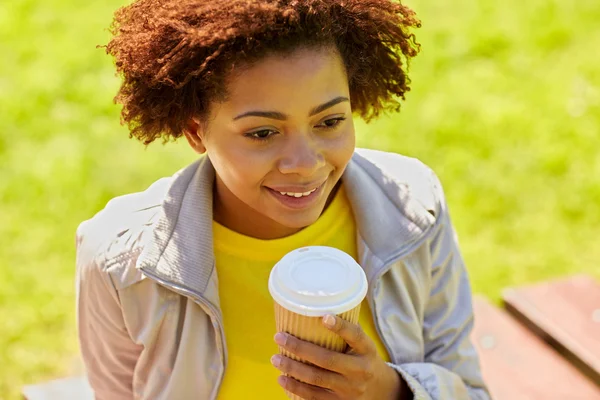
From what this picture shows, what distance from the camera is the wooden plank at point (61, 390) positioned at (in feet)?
9.19

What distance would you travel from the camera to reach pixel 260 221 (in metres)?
2.09

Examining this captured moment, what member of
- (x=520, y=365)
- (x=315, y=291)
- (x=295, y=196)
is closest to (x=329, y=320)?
(x=315, y=291)

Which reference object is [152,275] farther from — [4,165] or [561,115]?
[561,115]

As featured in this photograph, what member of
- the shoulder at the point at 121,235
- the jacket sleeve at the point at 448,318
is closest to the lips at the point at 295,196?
the shoulder at the point at 121,235

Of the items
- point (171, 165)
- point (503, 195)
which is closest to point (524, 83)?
point (503, 195)

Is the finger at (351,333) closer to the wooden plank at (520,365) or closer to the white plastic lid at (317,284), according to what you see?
the white plastic lid at (317,284)

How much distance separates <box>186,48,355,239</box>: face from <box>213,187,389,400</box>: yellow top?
0.58 ft

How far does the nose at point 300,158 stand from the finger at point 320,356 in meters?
Answer: 0.37

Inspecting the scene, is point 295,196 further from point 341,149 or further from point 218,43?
point 218,43

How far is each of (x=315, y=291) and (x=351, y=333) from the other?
0.45 feet

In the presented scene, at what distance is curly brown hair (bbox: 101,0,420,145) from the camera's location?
175 centimetres

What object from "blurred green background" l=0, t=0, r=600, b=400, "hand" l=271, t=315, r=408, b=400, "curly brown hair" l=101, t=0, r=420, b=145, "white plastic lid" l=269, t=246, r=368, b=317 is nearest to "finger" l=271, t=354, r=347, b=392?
"hand" l=271, t=315, r=408, b=400

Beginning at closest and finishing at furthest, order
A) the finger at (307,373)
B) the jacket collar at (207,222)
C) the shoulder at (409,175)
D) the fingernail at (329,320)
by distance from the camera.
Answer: the fingernail at (329,320)
the finger at (307,373)
the jacket collar at (207,222)
the shoulder at (409,175)

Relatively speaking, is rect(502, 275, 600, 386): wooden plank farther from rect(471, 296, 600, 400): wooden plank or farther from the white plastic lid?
the white plastic lid
